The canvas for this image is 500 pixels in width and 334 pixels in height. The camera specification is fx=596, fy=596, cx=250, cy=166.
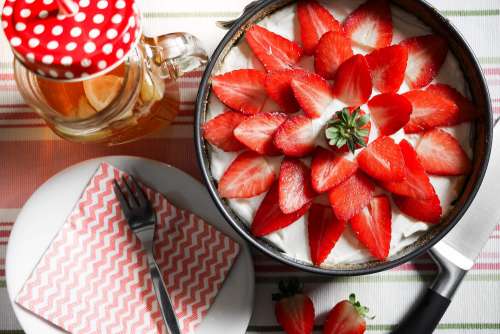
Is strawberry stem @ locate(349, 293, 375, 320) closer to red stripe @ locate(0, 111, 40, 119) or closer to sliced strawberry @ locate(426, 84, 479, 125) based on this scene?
sliced strawberry @ locate(426, 84, 479, 125)

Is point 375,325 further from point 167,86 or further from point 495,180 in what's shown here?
point 167,86

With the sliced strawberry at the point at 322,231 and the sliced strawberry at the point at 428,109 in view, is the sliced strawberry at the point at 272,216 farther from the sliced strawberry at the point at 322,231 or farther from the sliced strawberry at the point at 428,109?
the sliced strawberry at the point at 428,109

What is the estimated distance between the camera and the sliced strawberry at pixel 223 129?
39.4 inches

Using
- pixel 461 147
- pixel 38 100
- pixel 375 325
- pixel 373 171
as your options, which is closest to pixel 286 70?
pixel 373 171

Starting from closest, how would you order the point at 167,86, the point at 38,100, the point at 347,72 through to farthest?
1. the point at 347,72
2. the point at 38,100
3. the point at 167,86

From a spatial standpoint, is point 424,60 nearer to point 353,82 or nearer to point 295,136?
point 353,82

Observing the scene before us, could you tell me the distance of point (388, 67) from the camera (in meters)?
0.96

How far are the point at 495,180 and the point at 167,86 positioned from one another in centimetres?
67

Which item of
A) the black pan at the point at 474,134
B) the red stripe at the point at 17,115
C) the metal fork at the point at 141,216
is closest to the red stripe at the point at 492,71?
the black pan at the point at 474,134

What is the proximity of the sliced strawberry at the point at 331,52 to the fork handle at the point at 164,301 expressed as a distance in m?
0.52

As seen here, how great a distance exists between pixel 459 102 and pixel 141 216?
2.08 feet

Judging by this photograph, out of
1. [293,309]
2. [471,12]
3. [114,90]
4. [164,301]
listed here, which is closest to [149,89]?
[114,90]

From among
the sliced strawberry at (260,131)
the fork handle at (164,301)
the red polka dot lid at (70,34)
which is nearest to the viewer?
the red polka dot lid at (70,34)

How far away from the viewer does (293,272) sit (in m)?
1.26
